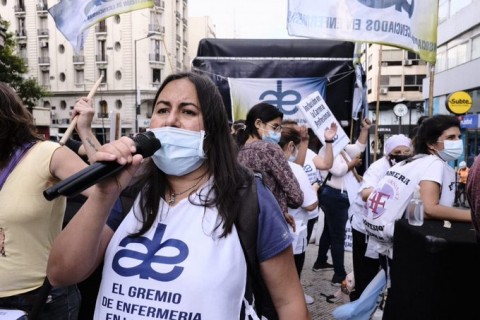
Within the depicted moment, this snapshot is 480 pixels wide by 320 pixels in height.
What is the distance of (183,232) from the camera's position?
1425 millimetres

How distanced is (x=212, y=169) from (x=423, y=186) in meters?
1.98

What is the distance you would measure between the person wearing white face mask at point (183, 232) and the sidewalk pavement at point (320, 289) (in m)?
3.21

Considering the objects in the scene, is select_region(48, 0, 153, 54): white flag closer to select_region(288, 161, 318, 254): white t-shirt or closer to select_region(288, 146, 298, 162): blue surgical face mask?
select_region(288, 146, 298, 162): blue surgical face mask

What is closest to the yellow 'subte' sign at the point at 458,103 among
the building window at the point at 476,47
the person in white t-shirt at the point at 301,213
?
the building window at the point at 476,47

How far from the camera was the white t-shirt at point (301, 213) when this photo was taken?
11.8ft

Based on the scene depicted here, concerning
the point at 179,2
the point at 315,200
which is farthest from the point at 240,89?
the point at 179,2

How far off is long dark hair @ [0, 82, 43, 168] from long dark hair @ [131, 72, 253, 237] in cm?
77

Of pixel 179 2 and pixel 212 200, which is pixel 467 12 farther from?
pixel 179 2

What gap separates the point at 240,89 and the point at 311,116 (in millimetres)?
2003

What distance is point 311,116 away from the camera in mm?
4918

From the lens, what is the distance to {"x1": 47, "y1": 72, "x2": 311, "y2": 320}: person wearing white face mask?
1347 mm

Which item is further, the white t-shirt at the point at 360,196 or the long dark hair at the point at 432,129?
the white t-shirt at the point at 360,196

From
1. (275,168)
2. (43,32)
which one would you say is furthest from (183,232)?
(43,32)

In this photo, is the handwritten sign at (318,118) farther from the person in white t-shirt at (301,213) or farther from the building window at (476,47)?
the building window at (476,47)
